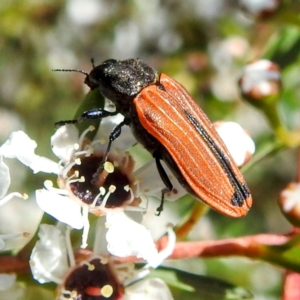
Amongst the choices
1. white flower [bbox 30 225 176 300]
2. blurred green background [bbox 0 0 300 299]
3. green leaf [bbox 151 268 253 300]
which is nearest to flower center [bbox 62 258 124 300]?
white flower [bbox 30 225 176 300]

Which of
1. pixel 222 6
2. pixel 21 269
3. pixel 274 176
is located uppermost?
pixel 21 269

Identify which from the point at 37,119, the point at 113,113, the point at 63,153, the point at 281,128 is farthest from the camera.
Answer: the point at 37,119

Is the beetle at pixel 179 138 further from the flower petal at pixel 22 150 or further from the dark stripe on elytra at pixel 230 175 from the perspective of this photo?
the flower petal at pixel 22 150

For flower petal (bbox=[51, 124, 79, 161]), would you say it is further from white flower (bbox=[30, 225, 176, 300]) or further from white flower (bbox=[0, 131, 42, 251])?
white flower (bbox=[30, 225, 176, 300])

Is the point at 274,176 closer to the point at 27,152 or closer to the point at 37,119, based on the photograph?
the point at 37,119

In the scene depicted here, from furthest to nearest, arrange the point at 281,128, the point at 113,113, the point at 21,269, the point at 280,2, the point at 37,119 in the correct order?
1. the point at 37,119
2. the point at 280,2
3. the point at 281,128
4. the point at 113,113
5. the point at 21,269

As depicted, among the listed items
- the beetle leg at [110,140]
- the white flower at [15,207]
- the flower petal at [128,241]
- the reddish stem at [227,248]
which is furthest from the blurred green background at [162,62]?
the flower petal at [128,241]

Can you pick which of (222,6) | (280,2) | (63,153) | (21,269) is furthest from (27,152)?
(222,6)
